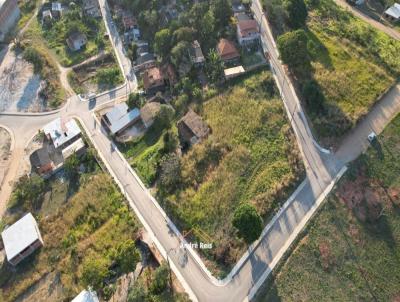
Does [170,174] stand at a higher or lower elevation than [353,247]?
higher

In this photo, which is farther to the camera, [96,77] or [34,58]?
[96,77]

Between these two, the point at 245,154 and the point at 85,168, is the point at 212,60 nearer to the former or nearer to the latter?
the point at 245,154

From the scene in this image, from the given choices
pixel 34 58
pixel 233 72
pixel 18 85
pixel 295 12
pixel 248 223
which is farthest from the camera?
pixel 18 85

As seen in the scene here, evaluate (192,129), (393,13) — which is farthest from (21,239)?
(393,13)

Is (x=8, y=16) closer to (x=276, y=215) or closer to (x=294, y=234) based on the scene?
(x=276, y=215)

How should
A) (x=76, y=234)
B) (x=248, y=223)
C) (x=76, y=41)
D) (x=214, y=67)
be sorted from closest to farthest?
(x=248, y=223)
(x=76, y=234)
(x=214, y=67)
(x=76, y=41)

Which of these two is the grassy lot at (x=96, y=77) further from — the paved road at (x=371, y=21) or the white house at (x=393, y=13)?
the white house at (x=393, y=13)

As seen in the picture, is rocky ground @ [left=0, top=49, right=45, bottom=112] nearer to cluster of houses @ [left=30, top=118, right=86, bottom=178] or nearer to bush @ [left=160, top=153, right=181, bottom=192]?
cluster of houses @ [left=30, top=118, right=86, bottom=178]
